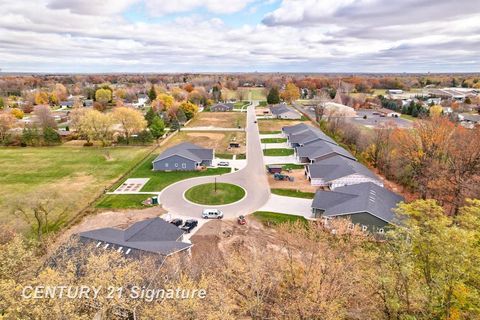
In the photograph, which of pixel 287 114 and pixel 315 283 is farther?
pixel 287 114

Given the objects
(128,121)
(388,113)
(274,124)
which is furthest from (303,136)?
(388,113)

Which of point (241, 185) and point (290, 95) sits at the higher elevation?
point (290, 95)

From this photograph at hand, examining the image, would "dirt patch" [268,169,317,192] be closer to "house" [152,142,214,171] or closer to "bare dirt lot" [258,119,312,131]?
"house" [152,142,214,171]

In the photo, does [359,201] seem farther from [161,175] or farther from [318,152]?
[161,175]

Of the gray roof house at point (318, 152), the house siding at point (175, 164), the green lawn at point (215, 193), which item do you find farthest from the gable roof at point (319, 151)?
the house siding at point (175, 164)

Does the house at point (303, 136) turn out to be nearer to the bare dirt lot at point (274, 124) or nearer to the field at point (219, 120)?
the bare dirt lot at point (274, 124)

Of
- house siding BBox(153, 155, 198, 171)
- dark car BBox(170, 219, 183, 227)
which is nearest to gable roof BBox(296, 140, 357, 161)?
house siding BBox(153, 155, 198, 171)
